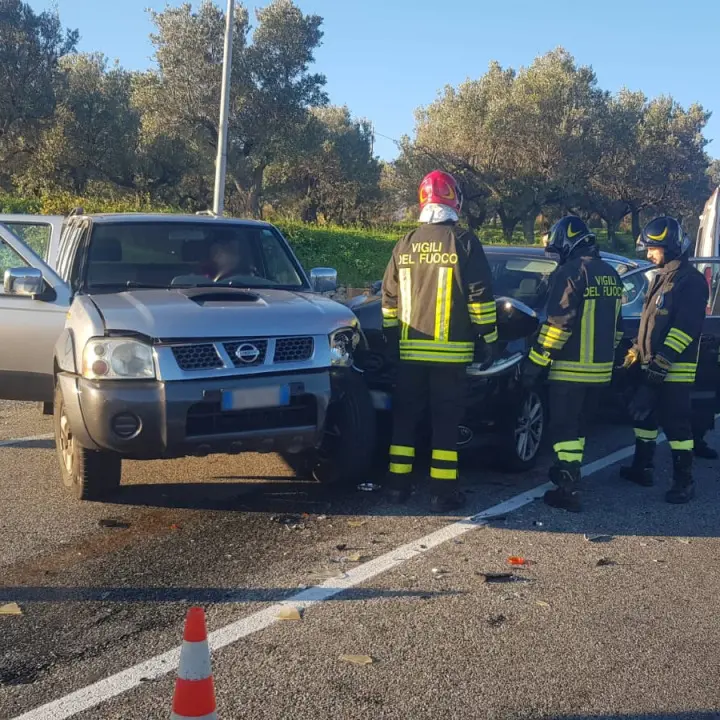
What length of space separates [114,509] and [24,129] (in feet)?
81.1

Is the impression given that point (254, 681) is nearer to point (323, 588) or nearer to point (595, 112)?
point (323, 588)

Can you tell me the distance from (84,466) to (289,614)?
1982 mm

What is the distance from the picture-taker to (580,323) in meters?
6.06

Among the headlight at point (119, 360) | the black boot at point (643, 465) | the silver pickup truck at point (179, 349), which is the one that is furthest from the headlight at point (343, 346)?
the black boot at point (643, 465)

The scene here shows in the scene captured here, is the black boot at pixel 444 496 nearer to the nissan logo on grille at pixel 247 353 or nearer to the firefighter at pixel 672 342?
the nissan logo on grille at pixel 247 353

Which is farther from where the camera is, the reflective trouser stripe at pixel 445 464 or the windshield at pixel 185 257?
the windshield at pixel 185 257

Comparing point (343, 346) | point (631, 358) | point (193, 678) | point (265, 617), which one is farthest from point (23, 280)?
point (631, 358)

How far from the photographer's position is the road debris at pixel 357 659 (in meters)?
3.71

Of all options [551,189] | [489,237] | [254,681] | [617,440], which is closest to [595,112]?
[551,189]

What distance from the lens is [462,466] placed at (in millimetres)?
7039

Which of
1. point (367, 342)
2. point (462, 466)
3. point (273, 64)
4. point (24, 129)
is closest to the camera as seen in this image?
point (367, 342)

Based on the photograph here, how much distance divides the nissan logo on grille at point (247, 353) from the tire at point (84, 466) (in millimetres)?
936

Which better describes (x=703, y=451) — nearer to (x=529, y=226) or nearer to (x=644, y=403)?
(x=644, y=403)

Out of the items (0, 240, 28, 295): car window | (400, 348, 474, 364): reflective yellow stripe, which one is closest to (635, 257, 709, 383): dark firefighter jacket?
(400, 348, 474, 364): reflective yellow stripe
